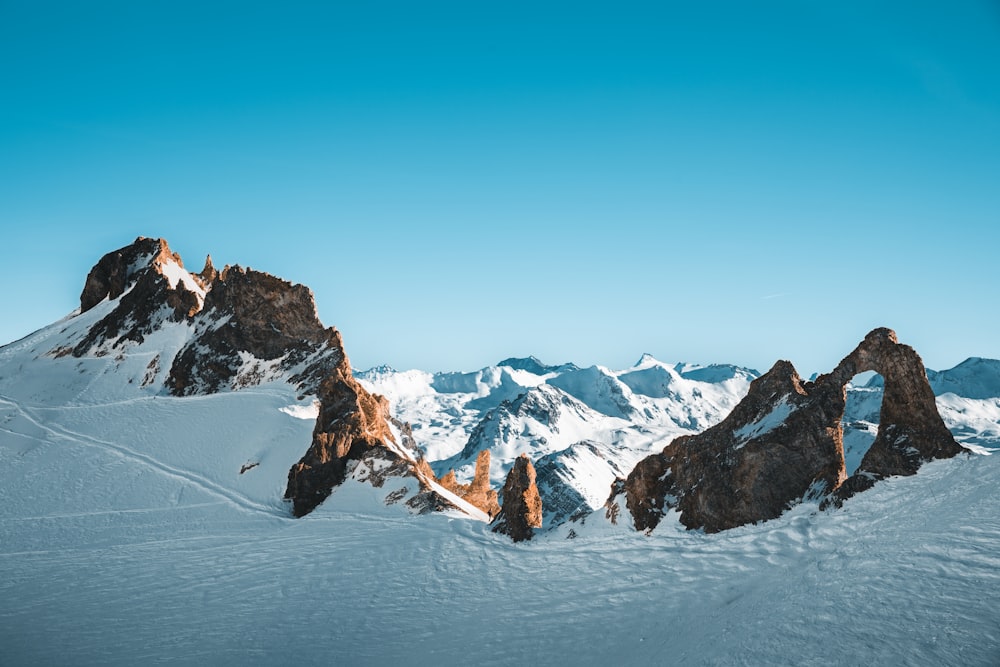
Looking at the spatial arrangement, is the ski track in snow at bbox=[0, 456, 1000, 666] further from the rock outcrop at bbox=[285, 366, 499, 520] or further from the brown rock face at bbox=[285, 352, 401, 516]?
the brown rock face at bbox=[285, 352, 401, 516]

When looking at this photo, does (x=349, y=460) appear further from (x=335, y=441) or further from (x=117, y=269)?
(x=117, y=269)

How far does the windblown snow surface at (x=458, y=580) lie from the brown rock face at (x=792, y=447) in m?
1.14

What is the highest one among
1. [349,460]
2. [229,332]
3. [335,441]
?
[229,332]

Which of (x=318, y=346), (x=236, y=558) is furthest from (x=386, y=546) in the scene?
(x=318, y=346)

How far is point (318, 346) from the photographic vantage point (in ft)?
188

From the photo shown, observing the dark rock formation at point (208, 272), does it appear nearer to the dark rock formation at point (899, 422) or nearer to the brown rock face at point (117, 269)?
the brown rock face at point (117, 269)

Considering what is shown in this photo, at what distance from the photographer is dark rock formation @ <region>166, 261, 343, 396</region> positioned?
56.7 metres

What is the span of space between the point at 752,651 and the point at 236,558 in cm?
2677

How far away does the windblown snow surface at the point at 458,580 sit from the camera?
1391 cm

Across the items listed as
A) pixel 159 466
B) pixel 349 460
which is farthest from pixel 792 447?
pixel 159 466

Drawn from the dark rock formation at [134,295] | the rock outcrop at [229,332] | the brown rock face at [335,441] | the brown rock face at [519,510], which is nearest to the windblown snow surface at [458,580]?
the brown rock face at [519,510]

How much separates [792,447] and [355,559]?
21565mm

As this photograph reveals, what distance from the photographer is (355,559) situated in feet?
96.2

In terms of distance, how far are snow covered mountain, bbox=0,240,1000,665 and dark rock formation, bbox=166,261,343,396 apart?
239 mm
